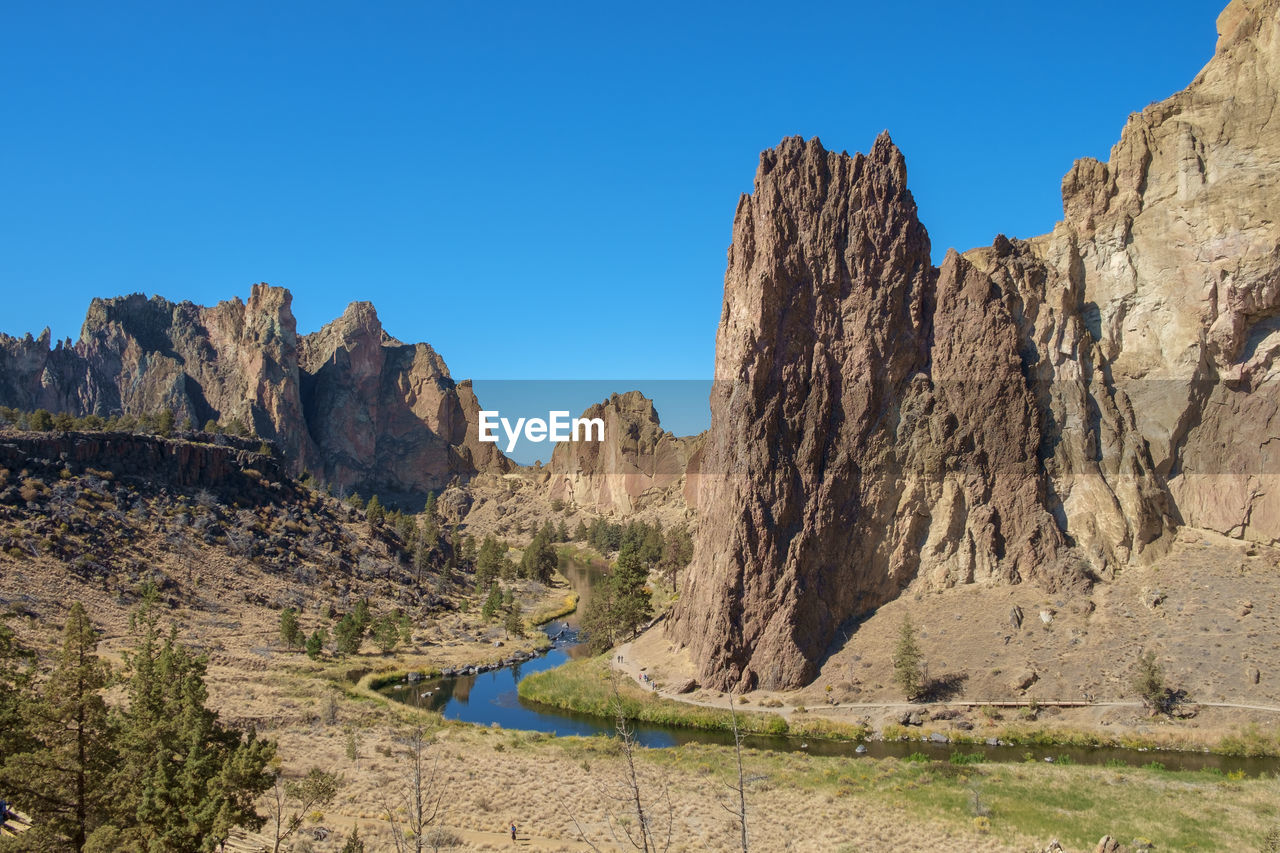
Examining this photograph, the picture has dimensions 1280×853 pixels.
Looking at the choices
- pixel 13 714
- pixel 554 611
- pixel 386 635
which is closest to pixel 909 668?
pixel 386 635

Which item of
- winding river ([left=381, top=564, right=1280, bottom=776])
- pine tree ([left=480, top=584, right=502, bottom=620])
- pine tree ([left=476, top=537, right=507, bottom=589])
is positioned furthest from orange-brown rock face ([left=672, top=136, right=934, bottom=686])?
pine tree ([left=476, top=537, right=507, bottom=589])

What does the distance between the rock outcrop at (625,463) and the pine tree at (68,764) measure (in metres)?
136

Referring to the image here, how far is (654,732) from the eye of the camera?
1981 inches

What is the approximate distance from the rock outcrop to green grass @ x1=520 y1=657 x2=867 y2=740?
313 ft

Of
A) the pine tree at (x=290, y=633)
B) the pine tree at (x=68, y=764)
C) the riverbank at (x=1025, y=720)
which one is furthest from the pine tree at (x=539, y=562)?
the pine tree at (x=68, y=764)

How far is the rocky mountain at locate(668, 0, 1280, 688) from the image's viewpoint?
56.6 m

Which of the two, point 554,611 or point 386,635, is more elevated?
point 386,635

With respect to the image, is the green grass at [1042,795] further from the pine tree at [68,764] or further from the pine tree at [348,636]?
the pine tree at [348,636]

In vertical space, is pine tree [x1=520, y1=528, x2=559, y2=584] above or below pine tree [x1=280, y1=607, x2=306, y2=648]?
above

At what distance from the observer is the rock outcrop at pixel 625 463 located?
16388 cm

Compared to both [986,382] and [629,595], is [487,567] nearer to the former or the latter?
[629,595]

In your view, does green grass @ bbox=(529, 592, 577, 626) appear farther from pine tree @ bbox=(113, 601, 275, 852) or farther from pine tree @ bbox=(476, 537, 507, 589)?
pine tree @ bbox=(113, 601, 275, 852)

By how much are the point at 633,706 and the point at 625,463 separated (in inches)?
4616

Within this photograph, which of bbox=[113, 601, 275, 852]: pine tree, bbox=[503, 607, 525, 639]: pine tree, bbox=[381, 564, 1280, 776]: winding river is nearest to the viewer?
bbox=[113, 601, 275, 852]: pine tree
